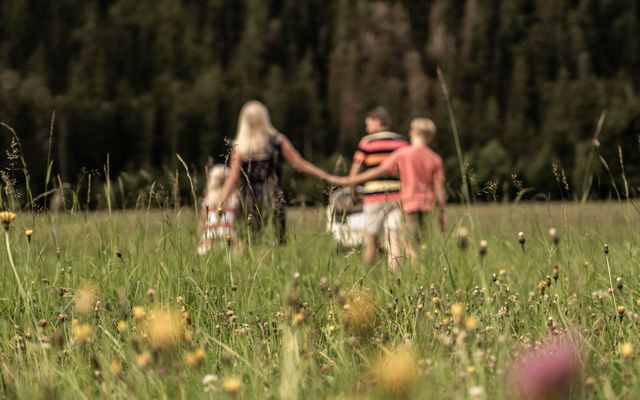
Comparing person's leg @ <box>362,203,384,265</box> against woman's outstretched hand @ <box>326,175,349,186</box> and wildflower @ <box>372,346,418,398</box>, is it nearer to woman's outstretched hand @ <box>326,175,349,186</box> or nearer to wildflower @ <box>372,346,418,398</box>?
woman's outstretched hand @ <box>326,175,349,186</box>

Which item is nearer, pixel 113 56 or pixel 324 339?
pixel 324 339

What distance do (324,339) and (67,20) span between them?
71026 millimetres

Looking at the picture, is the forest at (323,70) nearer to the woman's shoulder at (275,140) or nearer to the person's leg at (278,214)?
the woman's shoulder at (275,140)

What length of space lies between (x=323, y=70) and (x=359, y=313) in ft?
260

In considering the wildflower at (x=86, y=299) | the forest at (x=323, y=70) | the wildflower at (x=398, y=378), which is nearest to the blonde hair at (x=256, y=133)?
the wildflower at (x=86, y=299)

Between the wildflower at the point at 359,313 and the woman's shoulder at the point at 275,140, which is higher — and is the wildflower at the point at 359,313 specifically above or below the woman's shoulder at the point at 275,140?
below

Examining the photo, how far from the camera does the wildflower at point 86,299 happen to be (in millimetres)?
2281

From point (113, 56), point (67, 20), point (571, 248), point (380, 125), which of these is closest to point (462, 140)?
point (113, 56)

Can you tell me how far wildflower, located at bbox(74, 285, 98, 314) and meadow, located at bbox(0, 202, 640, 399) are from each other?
1 centimetres

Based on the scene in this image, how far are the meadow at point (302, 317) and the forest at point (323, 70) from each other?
148 ft

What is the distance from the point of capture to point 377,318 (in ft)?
9.31

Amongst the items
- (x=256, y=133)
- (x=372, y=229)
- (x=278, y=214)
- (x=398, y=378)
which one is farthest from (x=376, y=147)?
(x=398, y=378)

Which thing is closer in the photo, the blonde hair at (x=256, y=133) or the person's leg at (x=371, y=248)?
the blonde hair at (x=256, y=133)

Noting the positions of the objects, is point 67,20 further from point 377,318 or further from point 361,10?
point 377,318
